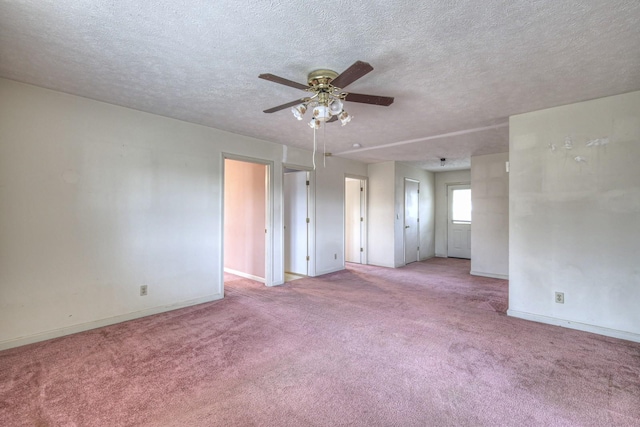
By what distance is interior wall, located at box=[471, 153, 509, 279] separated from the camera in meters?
5.46

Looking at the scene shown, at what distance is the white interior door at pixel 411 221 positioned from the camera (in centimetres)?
682

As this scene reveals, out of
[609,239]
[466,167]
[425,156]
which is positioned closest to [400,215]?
[425,156]

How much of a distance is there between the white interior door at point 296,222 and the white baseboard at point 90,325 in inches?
81.4

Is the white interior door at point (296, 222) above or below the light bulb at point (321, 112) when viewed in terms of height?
below

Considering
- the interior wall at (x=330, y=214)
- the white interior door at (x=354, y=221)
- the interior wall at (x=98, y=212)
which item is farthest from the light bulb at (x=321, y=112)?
the white interior door at (x=354, y=221)

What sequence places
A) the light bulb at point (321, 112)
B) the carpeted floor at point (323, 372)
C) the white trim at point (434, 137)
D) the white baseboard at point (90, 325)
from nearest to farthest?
the carpeted floor at point (323, 372) < the light bulb at point (321, 112) < the white baseboard at point (90, 325) < the white trim at point (434, 137)

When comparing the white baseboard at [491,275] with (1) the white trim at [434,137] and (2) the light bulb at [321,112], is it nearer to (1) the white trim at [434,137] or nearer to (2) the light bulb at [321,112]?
(1) the white trim at [434,137]

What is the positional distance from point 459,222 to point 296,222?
4.62m

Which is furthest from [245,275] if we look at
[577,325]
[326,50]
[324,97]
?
[577,325]

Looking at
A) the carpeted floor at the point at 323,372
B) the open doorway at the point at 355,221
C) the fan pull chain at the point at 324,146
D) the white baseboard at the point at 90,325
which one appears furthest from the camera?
the open doorway at the point at 355,221

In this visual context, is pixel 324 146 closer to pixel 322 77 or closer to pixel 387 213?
pixel 387 213

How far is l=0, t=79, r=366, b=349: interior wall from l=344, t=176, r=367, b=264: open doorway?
3.46 m

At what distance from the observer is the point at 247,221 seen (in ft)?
17.3

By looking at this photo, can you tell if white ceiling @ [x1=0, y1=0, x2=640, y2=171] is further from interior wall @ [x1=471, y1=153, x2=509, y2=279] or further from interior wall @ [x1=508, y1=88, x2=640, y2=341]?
interior wall @ [x1=471, y1=153, x2=509, y2=279]
